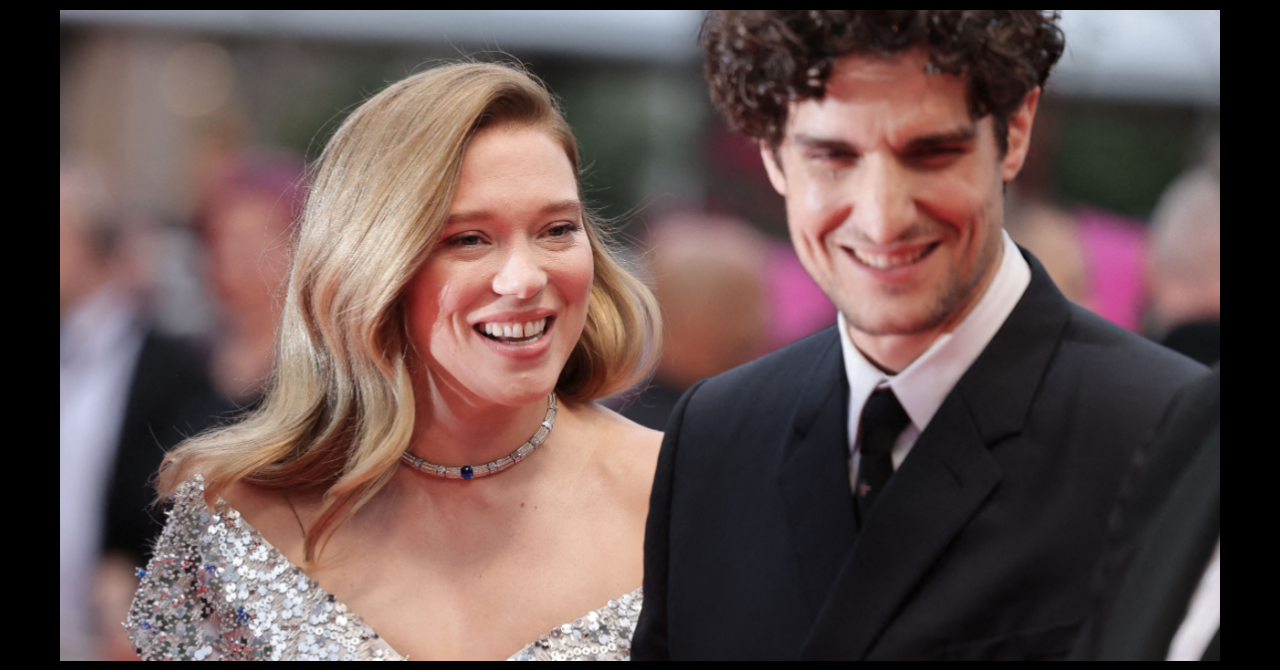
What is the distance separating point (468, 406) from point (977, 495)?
0.85m

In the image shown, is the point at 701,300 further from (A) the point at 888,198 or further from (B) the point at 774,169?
(A) the point at 888,198

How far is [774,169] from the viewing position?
4.89 ft

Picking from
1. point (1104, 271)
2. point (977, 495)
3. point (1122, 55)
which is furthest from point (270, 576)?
point (1122, 55)

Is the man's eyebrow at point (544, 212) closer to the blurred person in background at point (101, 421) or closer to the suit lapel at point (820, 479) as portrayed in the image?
the suit lapel at point (820, 479)

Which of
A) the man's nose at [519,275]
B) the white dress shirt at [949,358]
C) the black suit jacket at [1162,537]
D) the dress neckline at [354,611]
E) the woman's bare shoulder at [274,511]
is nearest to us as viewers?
the black suit jacket at [1162,537]

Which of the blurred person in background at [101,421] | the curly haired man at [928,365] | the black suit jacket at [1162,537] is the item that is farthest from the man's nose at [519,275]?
the black suit jacket at [1162,537]

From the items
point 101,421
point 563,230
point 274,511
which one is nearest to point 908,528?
point 563,230

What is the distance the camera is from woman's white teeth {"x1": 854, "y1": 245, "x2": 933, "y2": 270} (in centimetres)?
138

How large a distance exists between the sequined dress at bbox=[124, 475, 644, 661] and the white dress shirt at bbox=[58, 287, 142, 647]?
127 mm

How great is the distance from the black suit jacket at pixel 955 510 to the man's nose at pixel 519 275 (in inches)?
16.3

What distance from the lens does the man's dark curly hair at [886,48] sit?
1335 mm

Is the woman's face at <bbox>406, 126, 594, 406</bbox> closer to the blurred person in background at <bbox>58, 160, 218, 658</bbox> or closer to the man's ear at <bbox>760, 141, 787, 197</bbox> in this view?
the man's ear at <bbox>760, 141, 787, 197</bbox>

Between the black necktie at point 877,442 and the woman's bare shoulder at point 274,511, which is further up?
the black necktie at point 877,442
